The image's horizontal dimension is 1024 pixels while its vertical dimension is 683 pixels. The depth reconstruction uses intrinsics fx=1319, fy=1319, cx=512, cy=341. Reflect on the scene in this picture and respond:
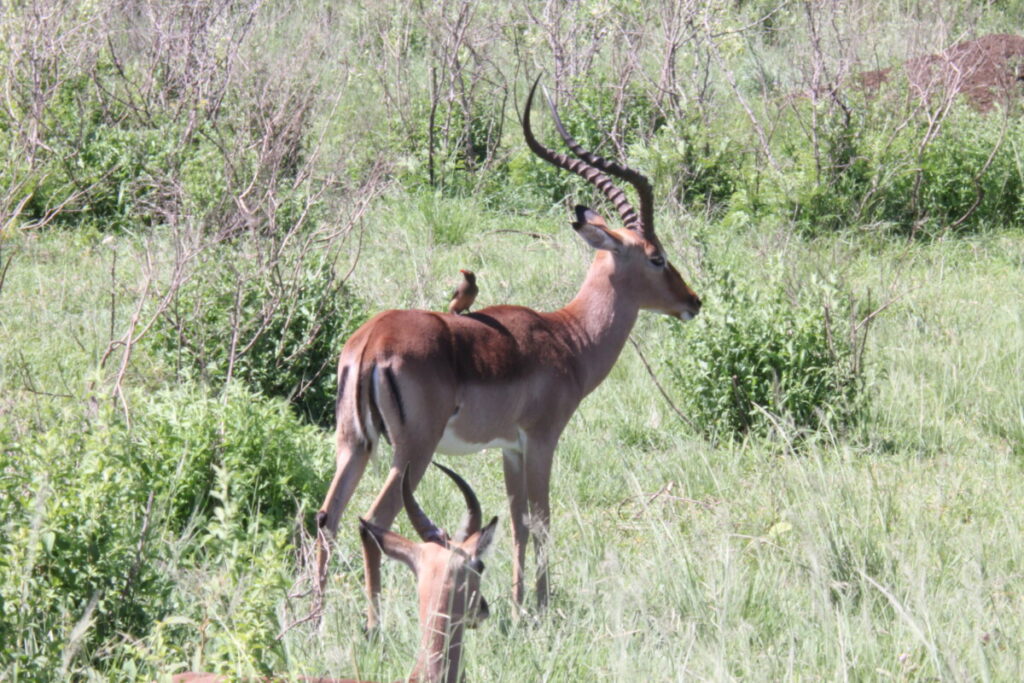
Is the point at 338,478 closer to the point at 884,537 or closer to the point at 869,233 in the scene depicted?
the point at 884,537

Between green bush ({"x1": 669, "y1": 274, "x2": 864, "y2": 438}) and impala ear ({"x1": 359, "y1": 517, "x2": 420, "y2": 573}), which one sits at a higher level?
impala ear ({"x1": 359, "y1": 517, "x2": 420, "y2": 573})

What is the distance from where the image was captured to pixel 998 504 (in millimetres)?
4824

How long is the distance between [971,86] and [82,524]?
980cm

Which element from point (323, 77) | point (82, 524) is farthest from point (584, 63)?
point (82, 524)

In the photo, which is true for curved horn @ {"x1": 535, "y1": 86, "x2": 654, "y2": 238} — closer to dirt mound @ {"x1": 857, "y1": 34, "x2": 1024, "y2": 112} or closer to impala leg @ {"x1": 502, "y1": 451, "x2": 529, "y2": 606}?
impala leg @ {"x1": 502, "y1": 451, "x2": 529, "y2": 606}

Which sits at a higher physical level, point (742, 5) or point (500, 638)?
point (742, 5)

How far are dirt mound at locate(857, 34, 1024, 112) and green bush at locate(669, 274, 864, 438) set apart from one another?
3630mm

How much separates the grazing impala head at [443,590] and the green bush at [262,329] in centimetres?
294

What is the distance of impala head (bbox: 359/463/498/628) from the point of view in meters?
2.72

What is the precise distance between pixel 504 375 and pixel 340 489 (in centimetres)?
71

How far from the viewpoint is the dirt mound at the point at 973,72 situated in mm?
9570

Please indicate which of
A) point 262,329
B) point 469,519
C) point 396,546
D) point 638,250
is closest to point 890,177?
point 638,250

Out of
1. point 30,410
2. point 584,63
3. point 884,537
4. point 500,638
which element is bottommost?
point 30,410

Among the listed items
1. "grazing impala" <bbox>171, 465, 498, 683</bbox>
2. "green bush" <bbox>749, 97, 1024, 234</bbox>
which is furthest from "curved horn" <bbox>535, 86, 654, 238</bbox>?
"green bush" <bbox>749, 97, 1024, 234</bbox>
